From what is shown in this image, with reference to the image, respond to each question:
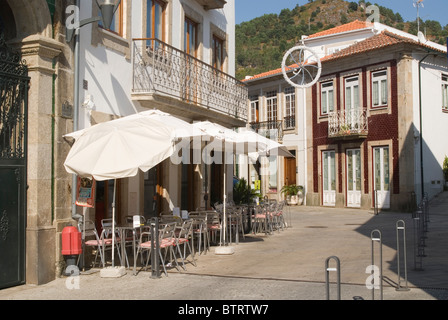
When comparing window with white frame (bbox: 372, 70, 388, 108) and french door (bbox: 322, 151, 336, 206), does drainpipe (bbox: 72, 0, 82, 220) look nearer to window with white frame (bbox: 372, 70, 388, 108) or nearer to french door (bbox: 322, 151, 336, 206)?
window with white frame (bbox: 372, 70, 388, 108)

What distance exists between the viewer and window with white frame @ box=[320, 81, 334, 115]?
26.7 m

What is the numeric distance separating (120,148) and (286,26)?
3543 inches

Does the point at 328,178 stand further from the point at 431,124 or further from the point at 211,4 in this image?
the point at 211,4

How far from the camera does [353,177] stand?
83.4 feet

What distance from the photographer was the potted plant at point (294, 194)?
2788cm

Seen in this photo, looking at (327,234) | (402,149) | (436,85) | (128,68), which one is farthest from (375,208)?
(128,68)

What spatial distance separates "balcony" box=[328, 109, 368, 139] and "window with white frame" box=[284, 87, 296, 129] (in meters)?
3.11

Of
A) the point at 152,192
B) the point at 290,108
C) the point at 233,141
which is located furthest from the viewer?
the point at 290,108

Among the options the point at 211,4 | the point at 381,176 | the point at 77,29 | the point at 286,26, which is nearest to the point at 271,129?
the point at 381,176

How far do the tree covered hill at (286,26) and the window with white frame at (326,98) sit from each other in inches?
1923

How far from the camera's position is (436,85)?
24297 millimetres

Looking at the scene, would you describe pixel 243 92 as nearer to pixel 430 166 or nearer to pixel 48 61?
pixel 48 61

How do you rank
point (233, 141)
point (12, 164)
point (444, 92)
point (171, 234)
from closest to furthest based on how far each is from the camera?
point (12, 164) < point (171, 234) < point (233, 141) < point (444, 92)

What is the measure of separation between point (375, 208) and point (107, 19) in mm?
17803
